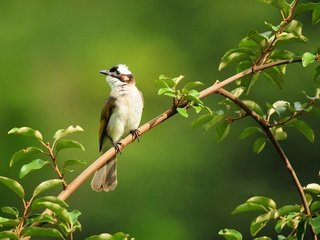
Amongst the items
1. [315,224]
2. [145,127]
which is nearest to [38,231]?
[145,127]

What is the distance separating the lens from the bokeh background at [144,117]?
13305 millimetres

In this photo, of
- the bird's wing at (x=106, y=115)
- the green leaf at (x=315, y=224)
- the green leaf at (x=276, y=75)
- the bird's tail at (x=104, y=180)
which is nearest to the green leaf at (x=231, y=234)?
the green leaf at (x=315, y=224)

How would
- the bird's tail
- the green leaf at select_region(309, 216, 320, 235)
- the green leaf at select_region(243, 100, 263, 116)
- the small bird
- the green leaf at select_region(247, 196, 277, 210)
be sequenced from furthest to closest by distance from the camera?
1. the small bird
2. the bird's tail
3. the green leaf at select_region(243, 100, 263, 116)
4. the green leaf at select_region(247, 196, 277, 210)
5. the green leaf at select_region(309, 216, 320, 235)

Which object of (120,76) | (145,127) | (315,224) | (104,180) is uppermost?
(120,76)

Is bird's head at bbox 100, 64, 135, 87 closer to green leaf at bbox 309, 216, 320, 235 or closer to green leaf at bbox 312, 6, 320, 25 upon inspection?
green leaf at bbox 312, 6, 320, 25

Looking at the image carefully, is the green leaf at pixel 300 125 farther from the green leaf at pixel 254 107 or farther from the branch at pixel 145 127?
the branch at pixel 145 127

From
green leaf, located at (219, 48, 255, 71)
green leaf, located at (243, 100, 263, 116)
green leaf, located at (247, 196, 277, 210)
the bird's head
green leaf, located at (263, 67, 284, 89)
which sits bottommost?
green leaf, located at (247, 196, 277, 210)

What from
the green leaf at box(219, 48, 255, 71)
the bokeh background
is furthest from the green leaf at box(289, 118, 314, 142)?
the bokeh background

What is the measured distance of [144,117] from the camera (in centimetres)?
1321

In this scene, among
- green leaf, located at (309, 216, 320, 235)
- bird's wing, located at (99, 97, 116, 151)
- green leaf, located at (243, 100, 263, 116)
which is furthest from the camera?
bird's wing, located at (99, 97, 116, 151)

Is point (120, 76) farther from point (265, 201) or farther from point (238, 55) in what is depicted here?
point (265, 201)

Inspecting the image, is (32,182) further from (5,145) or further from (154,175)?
(154,175)

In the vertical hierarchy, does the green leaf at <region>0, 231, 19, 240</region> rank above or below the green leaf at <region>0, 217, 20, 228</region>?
below

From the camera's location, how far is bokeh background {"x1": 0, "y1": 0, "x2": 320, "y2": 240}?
1330cm
